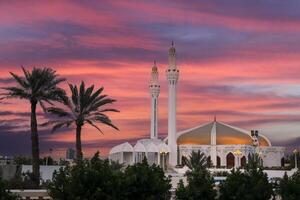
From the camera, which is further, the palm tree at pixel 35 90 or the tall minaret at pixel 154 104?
the tall minaret at pixel 154 104

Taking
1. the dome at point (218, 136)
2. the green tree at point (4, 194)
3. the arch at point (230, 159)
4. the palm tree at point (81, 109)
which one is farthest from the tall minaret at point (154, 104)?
the green tree at point (4, 194)

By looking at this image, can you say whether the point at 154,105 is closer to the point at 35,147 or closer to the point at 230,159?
the point at 230,159

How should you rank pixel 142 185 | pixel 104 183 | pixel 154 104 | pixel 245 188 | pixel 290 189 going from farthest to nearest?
pixel 154 104 < pixel 290 189 < pixel 245 188 < pixel 142 185 < pixel 104 183

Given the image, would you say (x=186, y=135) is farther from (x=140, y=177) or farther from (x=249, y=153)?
(x=140, y=177)

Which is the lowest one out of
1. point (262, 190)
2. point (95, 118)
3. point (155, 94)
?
point (262, 190)

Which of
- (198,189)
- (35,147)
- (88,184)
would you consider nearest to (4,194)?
(88,184)

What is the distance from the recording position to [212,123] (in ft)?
368

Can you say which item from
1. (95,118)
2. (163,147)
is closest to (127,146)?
(163,147)

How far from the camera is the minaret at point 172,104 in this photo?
3942 inches

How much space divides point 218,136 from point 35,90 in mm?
71989

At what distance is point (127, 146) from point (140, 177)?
193 ft

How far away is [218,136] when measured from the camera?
108m

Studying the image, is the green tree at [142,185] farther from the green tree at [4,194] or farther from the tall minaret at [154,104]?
the tall minaret at [154,104]

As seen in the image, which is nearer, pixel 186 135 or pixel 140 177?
pixel 140 177
